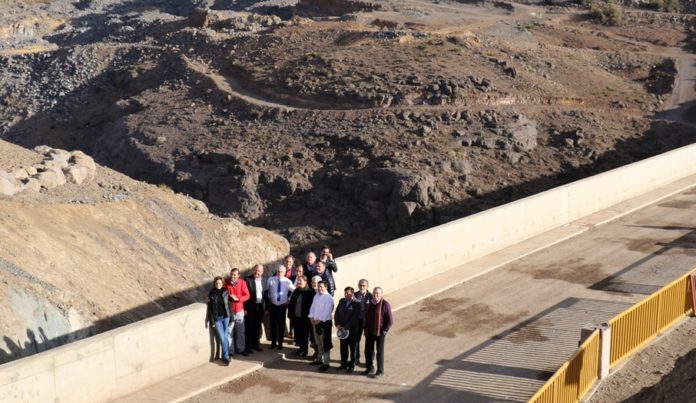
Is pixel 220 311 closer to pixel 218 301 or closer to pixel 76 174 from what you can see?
pixel 218 301

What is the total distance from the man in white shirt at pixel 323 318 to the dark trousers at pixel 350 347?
21cm

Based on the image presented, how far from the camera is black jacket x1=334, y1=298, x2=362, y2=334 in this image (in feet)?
46.0

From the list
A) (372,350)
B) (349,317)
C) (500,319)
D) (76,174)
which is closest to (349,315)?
(349,317)

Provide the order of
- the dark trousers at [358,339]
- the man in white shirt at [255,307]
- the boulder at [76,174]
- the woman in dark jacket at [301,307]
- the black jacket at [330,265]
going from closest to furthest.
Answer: the dark trousers at [358,339] < the woman in dark jacket at [301,307] < the man in white shirt at [255,307] < the black jacket at [330,265] < the boulder at [76,174]

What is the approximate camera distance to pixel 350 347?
1430cm

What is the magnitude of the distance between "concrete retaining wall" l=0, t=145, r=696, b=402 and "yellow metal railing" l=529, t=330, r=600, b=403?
4499mm

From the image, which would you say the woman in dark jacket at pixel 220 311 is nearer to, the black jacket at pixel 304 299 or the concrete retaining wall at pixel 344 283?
the concrete retaining wall at pixel 344 283

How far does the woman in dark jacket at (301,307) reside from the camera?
1470cm

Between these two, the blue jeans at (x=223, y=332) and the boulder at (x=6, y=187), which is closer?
the blue jeans at (x=223, y=332)

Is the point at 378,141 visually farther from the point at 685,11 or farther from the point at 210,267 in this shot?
the point at 685,11

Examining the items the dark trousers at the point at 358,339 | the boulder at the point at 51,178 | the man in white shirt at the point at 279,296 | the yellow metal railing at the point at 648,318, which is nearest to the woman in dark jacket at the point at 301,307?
the man in white shirt at the point at 279,296

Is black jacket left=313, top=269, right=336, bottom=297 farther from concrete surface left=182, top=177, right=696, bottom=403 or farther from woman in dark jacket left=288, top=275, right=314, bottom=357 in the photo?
concrete surface left=182, top=177, right=696, bottom=403

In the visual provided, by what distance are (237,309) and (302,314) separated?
94 cm

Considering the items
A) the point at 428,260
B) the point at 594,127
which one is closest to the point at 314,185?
the point at 594,127
